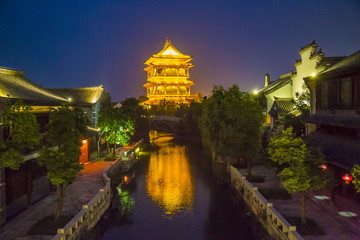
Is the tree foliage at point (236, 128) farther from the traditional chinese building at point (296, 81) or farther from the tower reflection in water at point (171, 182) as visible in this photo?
the traditional chinese building at point (296, 81)

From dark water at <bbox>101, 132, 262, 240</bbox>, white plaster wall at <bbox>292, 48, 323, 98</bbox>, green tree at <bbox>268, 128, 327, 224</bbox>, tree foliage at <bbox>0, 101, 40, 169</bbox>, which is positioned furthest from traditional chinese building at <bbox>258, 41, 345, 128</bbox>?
tree foliage at <bbox>0, 101, 40, 169</bbox>

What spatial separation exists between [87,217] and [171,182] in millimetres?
13959

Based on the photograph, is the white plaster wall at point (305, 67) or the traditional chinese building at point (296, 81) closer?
the traditional chinese building at point (296, 81)

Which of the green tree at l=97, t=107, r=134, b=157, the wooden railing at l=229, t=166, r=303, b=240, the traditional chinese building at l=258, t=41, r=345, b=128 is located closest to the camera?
→ the wooden railing at l=229, t=166, r=303, b=240

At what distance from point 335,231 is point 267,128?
1032 inches

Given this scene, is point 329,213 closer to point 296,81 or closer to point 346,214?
point 346,214

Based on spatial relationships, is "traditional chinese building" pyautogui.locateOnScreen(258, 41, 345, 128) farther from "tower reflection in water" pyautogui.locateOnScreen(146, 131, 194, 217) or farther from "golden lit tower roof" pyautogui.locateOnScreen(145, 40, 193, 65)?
"golden lit tower roof" pyautogui.locateOnScreen(145, 40, 193, 65)

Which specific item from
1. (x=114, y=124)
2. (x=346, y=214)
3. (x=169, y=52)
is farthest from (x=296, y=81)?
(x=169, y=52)

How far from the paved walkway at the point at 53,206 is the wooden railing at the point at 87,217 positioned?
0.81 metres

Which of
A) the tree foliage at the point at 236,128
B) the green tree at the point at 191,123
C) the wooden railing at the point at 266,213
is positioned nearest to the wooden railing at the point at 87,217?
the wooden railing at the point at 266,213

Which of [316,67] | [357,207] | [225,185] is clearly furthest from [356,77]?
[225,185]

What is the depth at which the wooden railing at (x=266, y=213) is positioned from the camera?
1397 centimetres

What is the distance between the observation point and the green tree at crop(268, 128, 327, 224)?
14.7m

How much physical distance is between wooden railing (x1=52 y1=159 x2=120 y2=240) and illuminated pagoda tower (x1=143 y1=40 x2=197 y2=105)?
5641 cm
